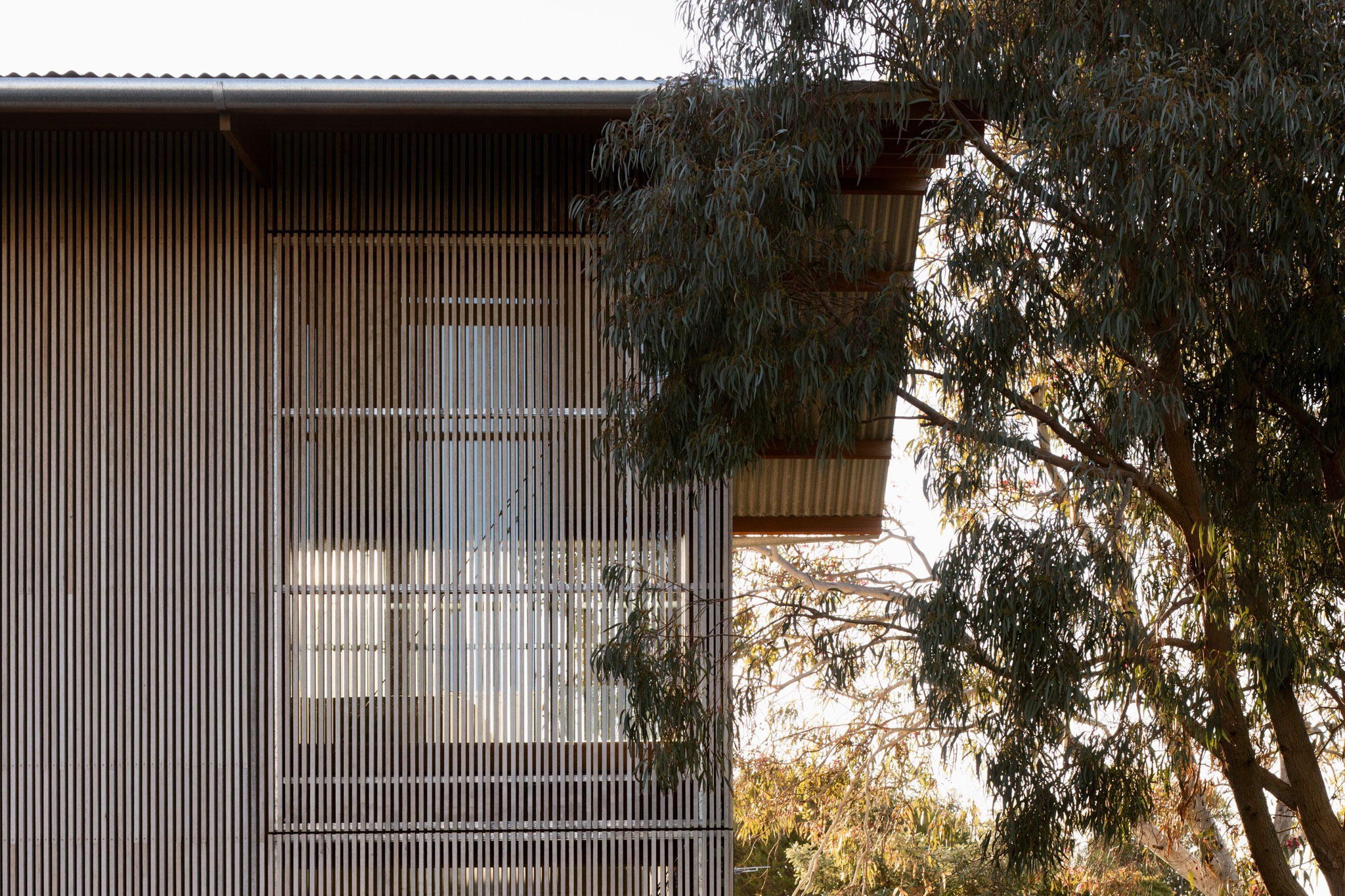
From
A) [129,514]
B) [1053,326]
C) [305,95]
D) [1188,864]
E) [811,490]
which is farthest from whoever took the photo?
[1188,864]

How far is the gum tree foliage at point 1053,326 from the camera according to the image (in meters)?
5.00

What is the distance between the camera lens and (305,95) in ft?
18.9

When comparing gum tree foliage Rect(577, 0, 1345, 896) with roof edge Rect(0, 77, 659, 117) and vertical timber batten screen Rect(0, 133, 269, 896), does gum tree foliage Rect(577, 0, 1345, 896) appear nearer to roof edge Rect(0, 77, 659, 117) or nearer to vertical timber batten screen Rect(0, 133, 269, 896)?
roof edge Rect(0, 77, 659, 117)

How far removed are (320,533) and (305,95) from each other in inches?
77.6

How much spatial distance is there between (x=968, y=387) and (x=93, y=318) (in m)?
4.03

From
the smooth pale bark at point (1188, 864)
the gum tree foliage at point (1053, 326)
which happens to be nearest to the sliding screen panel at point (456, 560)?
the gum tree foliage at point (1053, 326)

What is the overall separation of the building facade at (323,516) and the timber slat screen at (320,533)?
13mm

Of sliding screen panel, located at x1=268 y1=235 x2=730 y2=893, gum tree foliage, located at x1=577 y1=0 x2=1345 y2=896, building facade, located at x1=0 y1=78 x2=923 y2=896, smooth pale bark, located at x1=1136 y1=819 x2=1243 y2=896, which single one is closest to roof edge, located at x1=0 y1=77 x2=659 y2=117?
building facade, located at x1=0 y1=78 x2=923 y2=896

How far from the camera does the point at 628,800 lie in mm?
6062

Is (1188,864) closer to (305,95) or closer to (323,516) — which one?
(323,516)

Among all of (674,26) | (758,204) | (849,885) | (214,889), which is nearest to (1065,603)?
(758,204)

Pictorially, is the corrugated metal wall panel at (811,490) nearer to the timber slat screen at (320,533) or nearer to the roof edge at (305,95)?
the timber slat screen at (320,533)

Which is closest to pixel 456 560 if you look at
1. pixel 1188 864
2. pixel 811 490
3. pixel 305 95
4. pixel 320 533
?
pixel 320 533

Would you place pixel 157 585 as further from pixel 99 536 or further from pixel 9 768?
pixel 9 768
